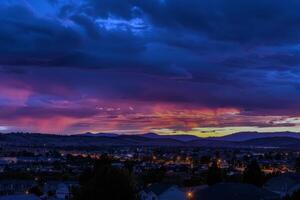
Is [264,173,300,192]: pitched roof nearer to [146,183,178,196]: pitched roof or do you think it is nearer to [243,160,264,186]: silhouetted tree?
[243,160,264,186]: silhouetted tree

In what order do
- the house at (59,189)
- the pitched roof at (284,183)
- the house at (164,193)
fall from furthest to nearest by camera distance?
the house at (59,189) → the pitched roof at (284,183) → the house at (164,193)

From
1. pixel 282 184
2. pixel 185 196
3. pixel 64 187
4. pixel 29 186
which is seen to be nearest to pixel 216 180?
pixel 282 184

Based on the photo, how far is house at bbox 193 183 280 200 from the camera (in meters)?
50.2

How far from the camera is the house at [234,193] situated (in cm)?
5025

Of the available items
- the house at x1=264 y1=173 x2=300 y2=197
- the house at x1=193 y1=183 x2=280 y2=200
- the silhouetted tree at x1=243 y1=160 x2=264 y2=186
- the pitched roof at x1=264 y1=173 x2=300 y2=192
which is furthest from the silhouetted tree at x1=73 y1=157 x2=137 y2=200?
the silhouetted tree at x1=243 y1=160 x2=264 y2=186

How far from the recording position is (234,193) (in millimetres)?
50906

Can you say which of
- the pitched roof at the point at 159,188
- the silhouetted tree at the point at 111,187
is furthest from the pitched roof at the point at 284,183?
the silhouetted tree at the point at 111,187

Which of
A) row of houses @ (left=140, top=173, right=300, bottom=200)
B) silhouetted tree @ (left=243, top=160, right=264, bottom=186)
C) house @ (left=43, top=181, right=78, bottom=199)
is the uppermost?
silhouetted tree @ (left=243, top=160, right=264, bottom=186)

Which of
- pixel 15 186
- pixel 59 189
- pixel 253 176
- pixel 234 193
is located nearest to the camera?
pixel 234 193

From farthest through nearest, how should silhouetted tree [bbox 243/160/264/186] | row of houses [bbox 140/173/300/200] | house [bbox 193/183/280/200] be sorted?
silhouetted tree [bbox 243/160/264/186]
row of houses [bbox 140/173/300/200]
house [bbox 193/183/280/200]

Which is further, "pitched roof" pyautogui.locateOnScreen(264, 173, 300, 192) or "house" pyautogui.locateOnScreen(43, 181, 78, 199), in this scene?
"house" pyautogui.locateOnScreen(43, 181, 78, 199)

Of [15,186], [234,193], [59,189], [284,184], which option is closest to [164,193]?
[234,193]

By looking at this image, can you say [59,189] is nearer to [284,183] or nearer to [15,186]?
[15,186]

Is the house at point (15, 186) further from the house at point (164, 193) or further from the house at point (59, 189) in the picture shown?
the house at point (164, 193)
